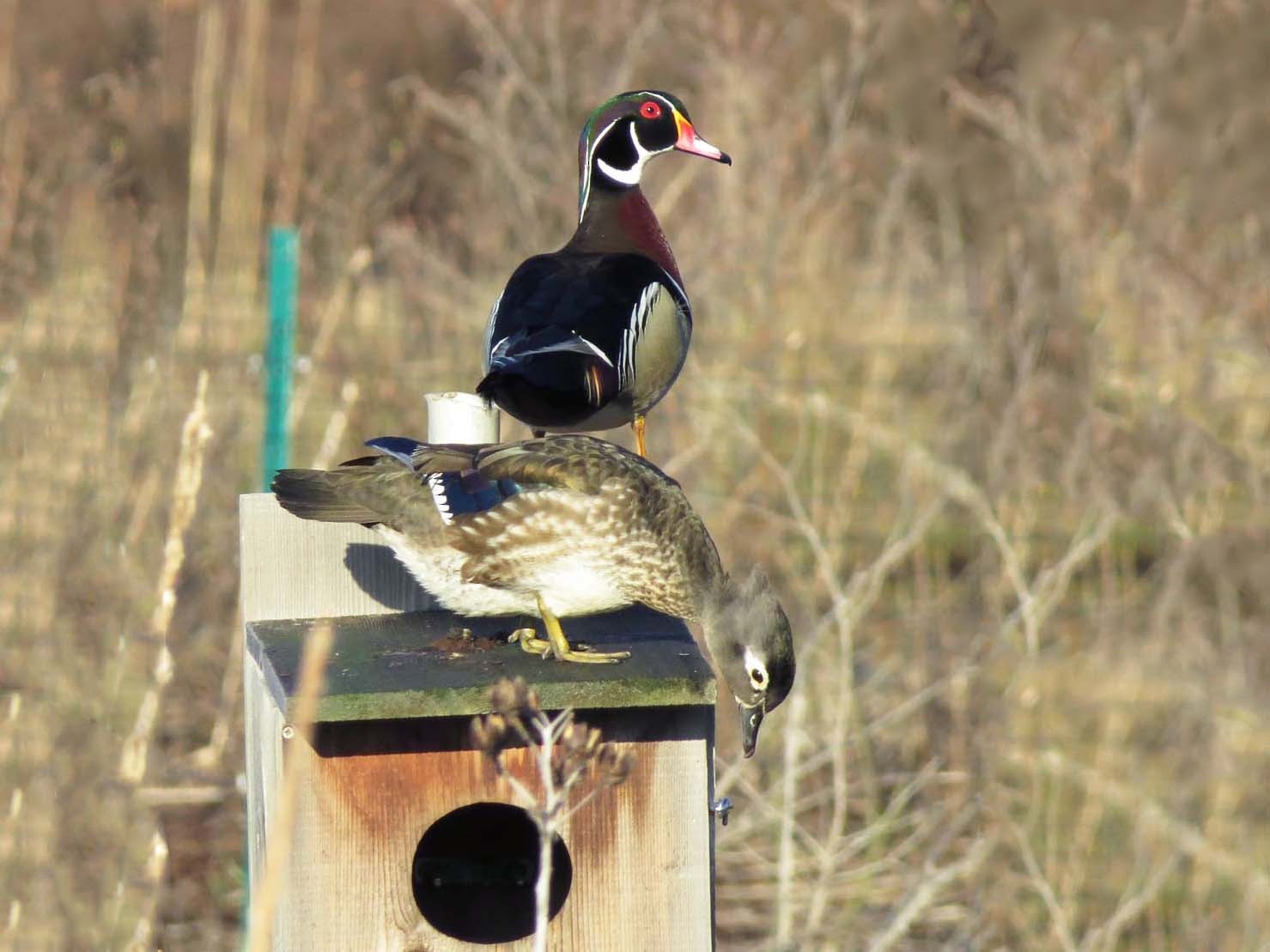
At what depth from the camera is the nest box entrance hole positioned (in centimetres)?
301

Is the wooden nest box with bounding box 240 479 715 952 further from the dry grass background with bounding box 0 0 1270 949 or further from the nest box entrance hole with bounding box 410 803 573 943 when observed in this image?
the dry grass background with bounding box 0 0 1270 949

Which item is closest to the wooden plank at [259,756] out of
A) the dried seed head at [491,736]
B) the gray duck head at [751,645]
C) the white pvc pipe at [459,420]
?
the white pvc pipe at [459,420]

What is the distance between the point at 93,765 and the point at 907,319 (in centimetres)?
405

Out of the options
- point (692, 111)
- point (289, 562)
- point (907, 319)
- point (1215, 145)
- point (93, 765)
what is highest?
point (692, 111)

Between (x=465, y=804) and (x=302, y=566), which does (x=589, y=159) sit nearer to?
(x=302, y=566)

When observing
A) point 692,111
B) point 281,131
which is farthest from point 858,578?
point 281,131

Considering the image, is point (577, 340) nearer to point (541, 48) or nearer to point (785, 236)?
point (785, 236)

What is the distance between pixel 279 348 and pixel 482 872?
1876 millimetres

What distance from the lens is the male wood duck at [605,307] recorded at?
3211mm

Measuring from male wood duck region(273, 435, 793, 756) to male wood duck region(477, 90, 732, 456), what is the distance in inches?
9.0

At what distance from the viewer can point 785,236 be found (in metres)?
6.59

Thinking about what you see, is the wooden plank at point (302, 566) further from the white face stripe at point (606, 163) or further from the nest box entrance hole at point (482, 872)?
the white face stripe at point (606, 163)

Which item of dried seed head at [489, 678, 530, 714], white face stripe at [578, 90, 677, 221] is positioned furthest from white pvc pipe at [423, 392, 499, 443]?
dried seed head at [489, 678, 530, 714]

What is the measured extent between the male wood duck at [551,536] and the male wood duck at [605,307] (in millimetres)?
230
